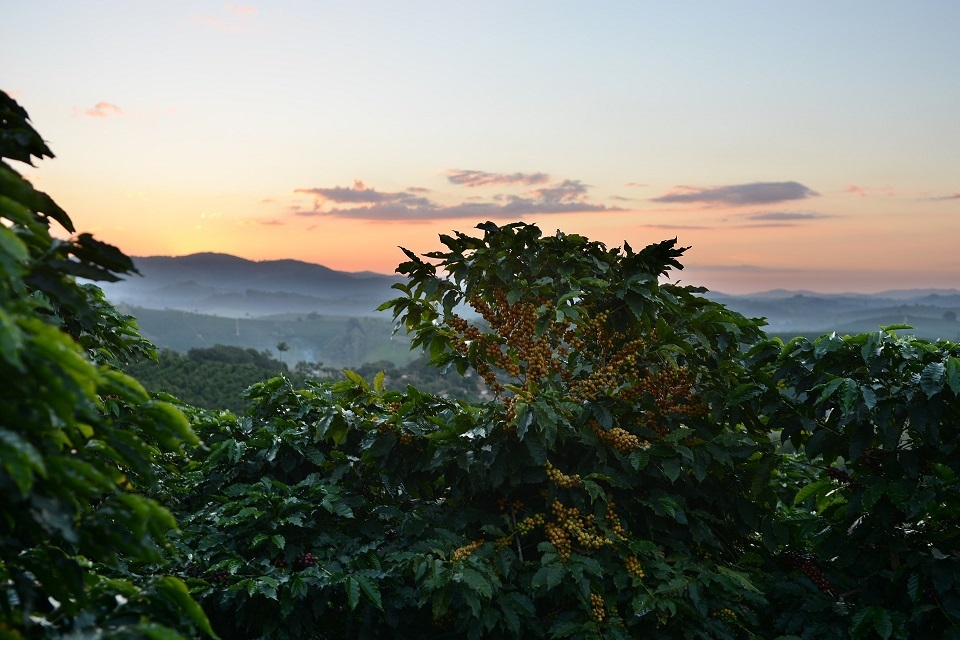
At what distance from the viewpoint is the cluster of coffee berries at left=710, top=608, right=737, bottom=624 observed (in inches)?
92.6

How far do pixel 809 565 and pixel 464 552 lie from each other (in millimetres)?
1212

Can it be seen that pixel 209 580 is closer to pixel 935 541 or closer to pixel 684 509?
pixel 684 509

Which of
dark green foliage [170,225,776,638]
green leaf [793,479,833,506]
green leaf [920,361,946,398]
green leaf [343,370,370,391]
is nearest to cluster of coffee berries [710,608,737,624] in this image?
dark green foliage [170,225,776,638]

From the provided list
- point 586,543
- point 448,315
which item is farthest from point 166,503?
point 586,543

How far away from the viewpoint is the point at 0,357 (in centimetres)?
106

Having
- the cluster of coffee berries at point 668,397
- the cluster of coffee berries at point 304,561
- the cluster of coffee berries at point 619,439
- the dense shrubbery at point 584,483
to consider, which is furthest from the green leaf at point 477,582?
the cluster of coffee berries at point 668,397

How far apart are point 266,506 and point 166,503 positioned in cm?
Result: 76

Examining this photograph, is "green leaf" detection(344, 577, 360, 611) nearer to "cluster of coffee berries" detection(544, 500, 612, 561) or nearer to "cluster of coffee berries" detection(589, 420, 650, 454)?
"cluster of coffee berries" detection(544, 500, 612, 561)

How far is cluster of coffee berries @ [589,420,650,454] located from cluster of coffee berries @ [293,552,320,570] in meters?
0.99

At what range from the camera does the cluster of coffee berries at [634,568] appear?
7.72 ft

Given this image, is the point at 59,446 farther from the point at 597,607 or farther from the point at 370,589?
the point at 597,607

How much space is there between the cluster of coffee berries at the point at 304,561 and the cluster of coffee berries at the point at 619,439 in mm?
987

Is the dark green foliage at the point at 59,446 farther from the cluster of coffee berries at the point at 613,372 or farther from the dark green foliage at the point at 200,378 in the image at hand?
the dark green foliage at the point at 200,378

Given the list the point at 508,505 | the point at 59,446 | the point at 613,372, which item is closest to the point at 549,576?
the point at 508,505
